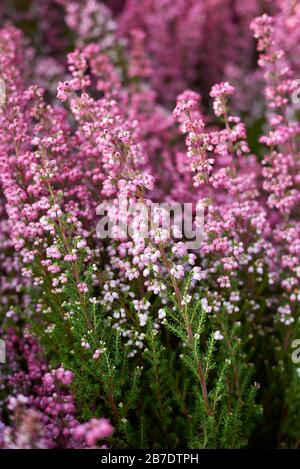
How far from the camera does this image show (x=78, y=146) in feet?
9.75

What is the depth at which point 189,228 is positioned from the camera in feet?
9.41

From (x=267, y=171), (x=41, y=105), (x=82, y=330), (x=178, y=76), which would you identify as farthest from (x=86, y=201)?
(x=178, y=76)

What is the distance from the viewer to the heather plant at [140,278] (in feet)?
7.26

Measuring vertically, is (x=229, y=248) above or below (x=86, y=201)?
below

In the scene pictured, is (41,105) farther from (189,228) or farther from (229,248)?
(229,248)

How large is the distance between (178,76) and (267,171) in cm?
267

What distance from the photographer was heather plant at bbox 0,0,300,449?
7.26 ft

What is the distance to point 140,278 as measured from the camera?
8.70 ft

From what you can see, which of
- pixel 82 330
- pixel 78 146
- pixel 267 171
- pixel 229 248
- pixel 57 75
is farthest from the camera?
pixel 57 75

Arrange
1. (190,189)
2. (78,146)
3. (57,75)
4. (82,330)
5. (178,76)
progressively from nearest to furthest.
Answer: (82,330) → (78,146) → (190,189) → (57,75) → (178,76)

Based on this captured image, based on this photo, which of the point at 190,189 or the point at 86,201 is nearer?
the point at 86,201
